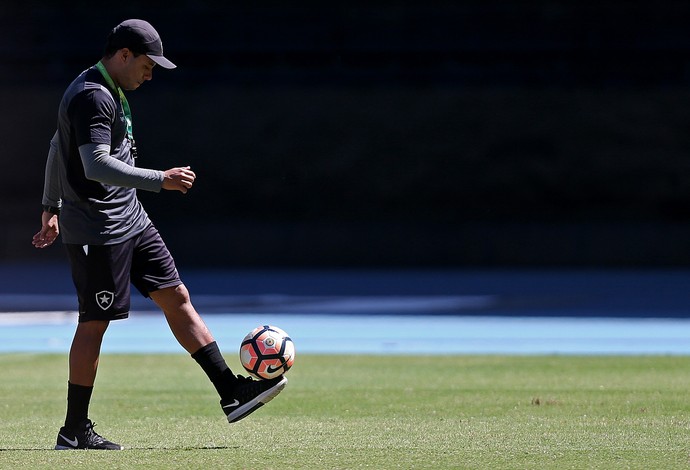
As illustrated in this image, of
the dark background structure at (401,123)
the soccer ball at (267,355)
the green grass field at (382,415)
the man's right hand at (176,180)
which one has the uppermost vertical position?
the dark background structure at (401,123)

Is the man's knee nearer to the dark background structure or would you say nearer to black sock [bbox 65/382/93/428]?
black sock [bbox 65/382/93/428]

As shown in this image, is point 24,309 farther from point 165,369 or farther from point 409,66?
point 409,66

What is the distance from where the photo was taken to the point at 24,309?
51.1ft

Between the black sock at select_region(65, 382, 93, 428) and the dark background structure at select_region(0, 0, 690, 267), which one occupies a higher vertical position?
A: the dark background structure at select_region(0, 0, 690, 267)

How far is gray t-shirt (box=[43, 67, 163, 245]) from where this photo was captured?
547cm

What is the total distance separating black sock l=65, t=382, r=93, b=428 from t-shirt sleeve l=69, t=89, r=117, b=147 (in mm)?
1112

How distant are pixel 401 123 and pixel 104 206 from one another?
14.9m

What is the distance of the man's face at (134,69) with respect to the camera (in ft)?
18.7

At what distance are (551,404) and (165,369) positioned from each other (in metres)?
3.48

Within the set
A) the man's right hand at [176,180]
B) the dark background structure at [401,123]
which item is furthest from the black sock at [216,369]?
the dark background structure at [401,123]

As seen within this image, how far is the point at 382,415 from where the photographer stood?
7082mm

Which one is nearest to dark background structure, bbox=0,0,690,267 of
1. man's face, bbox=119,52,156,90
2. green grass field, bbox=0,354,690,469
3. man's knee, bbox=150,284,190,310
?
green grass field, bbox=0,354,690,469

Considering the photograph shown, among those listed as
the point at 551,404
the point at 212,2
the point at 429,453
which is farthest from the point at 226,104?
the point at 429,453

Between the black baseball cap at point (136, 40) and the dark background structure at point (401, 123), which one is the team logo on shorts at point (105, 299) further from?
the dark background structure at point (401, 123)
